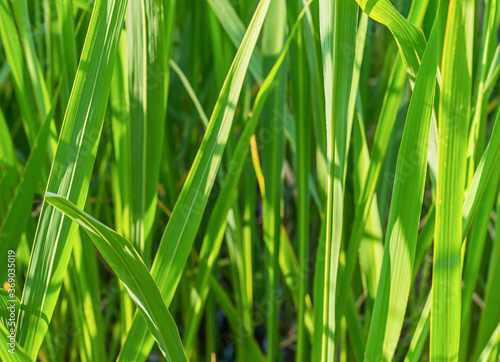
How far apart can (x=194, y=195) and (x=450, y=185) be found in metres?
0.19

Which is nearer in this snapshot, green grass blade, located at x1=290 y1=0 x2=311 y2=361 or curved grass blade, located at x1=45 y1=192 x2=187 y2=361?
curved grass blade, located at x1=45 y1=192 x2=187 y2=361

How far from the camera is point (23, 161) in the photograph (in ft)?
2.21

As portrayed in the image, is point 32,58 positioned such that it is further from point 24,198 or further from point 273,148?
point 273,148

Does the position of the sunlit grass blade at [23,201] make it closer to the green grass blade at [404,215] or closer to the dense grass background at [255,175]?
the dense grass background at [255,175]

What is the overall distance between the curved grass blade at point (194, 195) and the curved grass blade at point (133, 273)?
0.04 meters

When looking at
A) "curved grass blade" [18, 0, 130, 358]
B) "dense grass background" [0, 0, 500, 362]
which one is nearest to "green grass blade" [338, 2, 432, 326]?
"dense grass background" [0, 0, 500, 362]

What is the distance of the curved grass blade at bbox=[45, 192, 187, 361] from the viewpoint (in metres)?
0.28

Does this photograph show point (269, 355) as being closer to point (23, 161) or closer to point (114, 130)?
point (114, 130)

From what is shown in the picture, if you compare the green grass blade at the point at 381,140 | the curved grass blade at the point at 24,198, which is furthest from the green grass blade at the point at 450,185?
the curved grass blade at the point at 24,198

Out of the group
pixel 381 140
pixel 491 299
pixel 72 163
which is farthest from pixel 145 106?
pixel 491 299

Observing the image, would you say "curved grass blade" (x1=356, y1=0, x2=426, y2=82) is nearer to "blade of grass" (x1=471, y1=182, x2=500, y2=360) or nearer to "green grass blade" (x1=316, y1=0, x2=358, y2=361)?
"green grass blade" (x1=316, y1=0, x2=358, y2=361)

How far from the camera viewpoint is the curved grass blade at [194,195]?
374mm

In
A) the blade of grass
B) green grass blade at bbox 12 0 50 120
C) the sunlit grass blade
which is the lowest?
the blade of grass

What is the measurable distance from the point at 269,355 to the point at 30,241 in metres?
0.30
